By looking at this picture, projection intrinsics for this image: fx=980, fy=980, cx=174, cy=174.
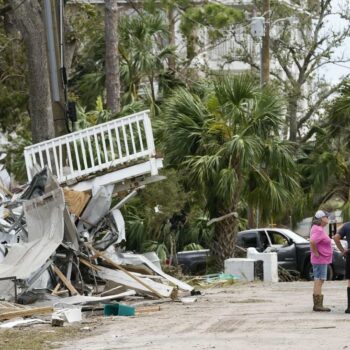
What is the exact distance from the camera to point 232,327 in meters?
13.0

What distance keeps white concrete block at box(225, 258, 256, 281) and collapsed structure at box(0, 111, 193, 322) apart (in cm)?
302

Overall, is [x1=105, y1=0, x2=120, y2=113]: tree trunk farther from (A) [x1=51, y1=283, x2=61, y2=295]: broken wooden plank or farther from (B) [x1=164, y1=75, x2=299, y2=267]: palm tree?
(A) [x1=51, y1=283, x2=61, y2=295]: broken wooden plank

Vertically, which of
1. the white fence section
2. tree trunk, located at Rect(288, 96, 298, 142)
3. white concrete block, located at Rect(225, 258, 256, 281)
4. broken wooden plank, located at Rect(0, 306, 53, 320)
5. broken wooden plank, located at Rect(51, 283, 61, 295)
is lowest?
white concrete block, located at Rect(225, 258, 256, 281)

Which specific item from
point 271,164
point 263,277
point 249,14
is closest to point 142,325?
point 263,277

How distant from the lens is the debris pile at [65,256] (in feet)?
52.5

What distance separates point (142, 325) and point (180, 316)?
1.15 meters

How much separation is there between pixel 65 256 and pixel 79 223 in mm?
1066

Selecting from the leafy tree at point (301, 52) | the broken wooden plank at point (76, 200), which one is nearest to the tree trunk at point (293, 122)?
the leafy tree at point (301, 52)

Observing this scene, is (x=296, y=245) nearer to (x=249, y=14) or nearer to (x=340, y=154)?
(x=340, y=154)

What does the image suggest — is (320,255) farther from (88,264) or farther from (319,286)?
(88,264)

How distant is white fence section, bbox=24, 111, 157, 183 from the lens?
746 inches

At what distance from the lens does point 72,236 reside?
17.4 meters

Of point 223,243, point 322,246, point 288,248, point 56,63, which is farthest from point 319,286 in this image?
point 56,63

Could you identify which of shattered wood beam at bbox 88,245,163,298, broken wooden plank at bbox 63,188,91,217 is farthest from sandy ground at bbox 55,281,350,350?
broken wooden plank at bbox 63,188,91,217
